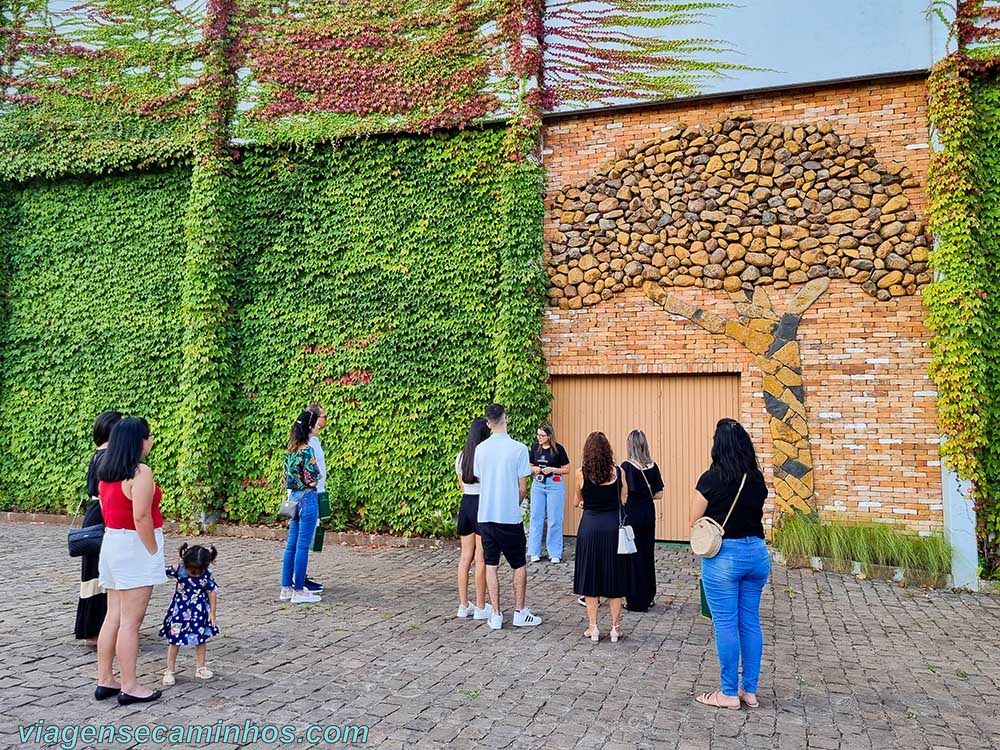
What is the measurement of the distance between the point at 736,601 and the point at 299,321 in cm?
854

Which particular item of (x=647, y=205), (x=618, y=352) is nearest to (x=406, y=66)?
Result: (x=647, y=205)

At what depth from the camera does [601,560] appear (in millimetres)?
5809

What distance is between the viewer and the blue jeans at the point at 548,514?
8969mm

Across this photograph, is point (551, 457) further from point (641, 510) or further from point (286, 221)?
point (286, 221)

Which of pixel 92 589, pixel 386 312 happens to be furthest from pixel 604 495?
pixel 386 312

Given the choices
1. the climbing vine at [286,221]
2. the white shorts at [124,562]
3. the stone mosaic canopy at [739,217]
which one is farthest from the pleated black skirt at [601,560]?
the stone mosaic canopy at [739,217]

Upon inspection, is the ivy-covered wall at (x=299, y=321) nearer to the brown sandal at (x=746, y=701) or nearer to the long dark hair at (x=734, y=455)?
the long dark hair at (x=734, y=455)

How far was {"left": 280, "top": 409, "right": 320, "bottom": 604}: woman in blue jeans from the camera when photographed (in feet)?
22.2

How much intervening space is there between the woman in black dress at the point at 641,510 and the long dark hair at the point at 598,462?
354mm

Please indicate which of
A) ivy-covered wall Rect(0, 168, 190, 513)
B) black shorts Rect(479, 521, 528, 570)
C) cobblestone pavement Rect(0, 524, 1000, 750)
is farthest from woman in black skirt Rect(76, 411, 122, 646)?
ivy-covered wall Rect(0, 168, 190, 513)

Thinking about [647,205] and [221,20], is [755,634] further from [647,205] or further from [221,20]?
[221,20]

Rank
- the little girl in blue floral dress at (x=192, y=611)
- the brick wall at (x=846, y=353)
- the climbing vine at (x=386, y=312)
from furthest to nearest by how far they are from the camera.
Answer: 1. the climbing vine at (x=386, y=312)
2. the brick wall at (x=846, y=353)
3. the little girl in blue floral dress at (x=192, y=611)

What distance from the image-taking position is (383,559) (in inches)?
368

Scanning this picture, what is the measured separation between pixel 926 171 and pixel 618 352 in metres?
4.45
